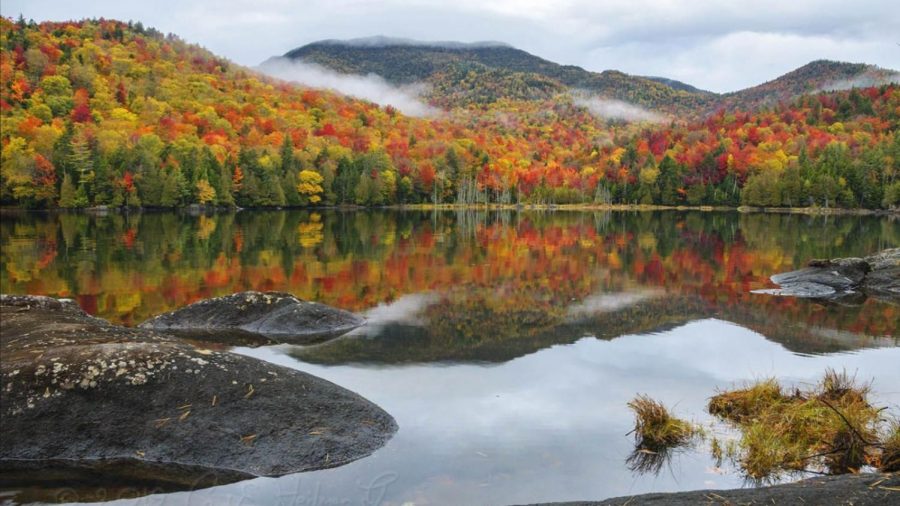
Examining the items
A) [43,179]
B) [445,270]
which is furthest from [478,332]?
[43,179]

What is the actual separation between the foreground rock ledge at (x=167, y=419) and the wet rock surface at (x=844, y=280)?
22.5 m

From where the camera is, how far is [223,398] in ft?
34.2

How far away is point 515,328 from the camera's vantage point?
20453mm

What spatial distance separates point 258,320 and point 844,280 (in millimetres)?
23662

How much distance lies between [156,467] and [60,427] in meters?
1.70

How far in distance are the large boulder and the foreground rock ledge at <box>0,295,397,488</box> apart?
7.23 m

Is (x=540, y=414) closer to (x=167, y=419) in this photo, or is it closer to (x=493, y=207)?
(x=167, y=419)

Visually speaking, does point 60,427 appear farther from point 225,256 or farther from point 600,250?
point 600,250

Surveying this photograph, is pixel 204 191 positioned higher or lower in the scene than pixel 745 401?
higher

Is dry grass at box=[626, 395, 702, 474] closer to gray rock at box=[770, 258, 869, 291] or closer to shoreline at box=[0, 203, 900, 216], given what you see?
gray rock at box=[770, 258, 869, 291]

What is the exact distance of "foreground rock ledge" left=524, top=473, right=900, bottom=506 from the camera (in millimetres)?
7457

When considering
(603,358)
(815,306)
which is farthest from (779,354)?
(815,306)

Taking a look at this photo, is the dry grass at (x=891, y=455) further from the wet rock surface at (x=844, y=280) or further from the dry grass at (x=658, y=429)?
the wet rock surface at (x=844, y=280)

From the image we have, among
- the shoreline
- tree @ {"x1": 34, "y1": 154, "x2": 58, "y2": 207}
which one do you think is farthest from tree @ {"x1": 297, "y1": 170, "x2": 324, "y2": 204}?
tree @ {"x1": 34, "y1": 154, "x2": 58, "y2": 207}
